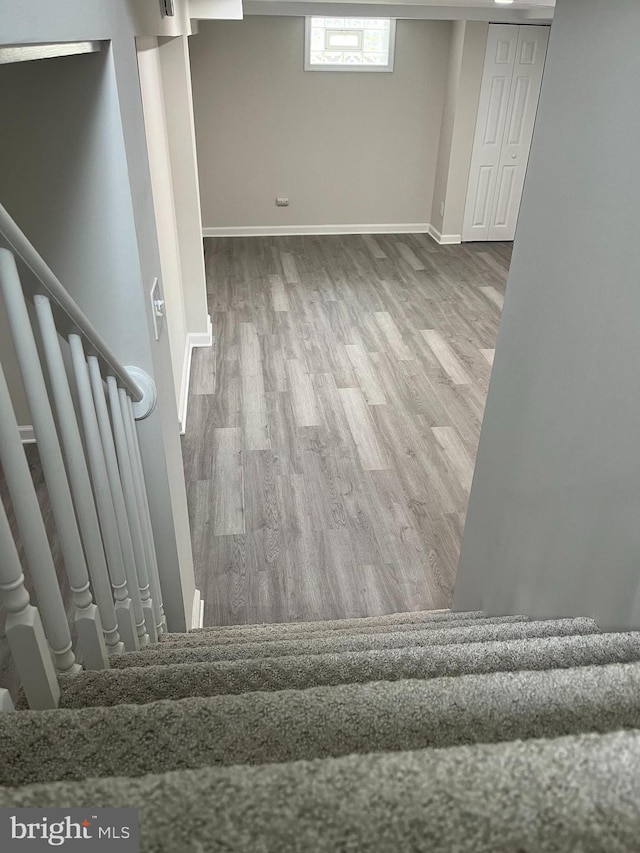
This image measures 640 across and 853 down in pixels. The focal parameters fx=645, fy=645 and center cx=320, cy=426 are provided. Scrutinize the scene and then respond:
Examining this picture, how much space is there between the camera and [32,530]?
987mm

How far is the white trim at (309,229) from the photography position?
754 centimetres

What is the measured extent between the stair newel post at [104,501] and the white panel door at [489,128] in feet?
21.8

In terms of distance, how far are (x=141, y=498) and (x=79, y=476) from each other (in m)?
0.59

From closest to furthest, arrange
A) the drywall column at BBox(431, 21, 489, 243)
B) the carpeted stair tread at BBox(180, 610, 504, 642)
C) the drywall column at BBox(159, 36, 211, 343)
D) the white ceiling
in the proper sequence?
the carpeted stair tread at BBox(180, 610, 504, 642) < the drywall column at BBox(159, 36, 211, 343) < the white ceiling < the drywall column at BBox(431, 21, 489, 243)

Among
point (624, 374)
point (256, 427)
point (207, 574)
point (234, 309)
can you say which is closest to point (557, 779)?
point (624, 374)

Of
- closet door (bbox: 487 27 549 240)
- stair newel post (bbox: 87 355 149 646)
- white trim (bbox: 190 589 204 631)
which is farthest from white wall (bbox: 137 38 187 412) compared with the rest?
closet door (bbox: 487 27 549 240)

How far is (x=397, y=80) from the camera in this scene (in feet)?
22.7

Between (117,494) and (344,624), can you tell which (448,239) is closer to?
(344,624)

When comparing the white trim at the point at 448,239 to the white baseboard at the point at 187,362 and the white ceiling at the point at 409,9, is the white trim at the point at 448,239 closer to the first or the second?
the white ceiling at the point at 409,9

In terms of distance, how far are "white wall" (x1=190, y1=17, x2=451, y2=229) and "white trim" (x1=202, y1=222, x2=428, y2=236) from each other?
0.17 ft

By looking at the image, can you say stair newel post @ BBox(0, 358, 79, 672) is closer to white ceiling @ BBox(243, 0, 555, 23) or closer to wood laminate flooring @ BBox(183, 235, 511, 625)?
wood laminate flooring @ BBox(183, 235, 511, 625)

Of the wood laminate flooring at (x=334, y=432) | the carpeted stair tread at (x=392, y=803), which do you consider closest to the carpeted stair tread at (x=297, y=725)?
the carpeted stair tread at (x=392, y=803)

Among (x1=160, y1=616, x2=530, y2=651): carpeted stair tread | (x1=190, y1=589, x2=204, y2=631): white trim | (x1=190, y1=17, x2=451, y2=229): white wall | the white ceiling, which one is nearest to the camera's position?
(x1=160, y1=616, x2=530, y2=651): carpeted stair tread

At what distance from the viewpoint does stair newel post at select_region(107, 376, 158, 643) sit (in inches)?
59.6
